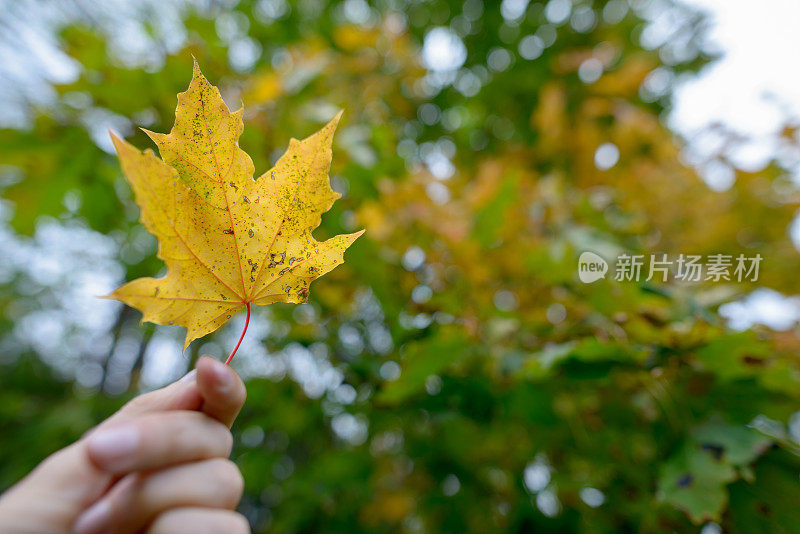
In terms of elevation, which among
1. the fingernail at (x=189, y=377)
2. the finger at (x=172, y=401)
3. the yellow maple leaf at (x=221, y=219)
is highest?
the yellow maple leaf at (x=221, y=219)

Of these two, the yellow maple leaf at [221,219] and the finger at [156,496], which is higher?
the yellow maple leaf at [221,219]

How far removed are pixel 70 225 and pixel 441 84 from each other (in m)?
1.55

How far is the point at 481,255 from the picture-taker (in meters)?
1.03

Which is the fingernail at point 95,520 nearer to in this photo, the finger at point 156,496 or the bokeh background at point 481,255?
the finger at point 156,496

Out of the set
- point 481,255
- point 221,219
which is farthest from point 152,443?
point 481,255

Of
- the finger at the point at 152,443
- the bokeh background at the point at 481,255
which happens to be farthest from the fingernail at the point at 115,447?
the bokeh background at the point at 481,255

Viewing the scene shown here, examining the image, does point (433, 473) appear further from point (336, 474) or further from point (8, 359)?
point (8, 359)

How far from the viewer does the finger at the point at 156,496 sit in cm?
25

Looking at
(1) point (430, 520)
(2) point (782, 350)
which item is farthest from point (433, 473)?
(2) point (782, 350)

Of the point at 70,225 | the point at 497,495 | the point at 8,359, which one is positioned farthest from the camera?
the point at 8,359

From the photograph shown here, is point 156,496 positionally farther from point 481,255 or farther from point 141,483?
point 481,255

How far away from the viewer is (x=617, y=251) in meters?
0.85

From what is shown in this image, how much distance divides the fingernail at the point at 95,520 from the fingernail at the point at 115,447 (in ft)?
0.07

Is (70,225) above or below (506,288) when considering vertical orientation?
above
